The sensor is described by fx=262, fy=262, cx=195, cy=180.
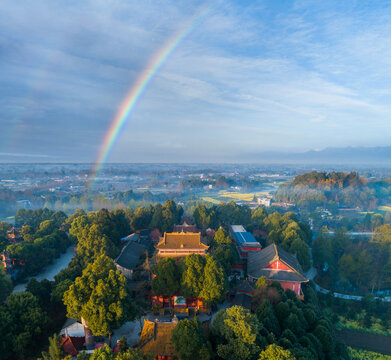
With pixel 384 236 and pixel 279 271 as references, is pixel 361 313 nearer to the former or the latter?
pixel 279 271

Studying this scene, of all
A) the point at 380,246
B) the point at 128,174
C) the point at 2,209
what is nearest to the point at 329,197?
the point at 380,246

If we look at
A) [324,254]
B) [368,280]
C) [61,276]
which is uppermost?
[61,276]

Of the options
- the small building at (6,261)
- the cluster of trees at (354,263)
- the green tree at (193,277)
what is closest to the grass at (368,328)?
the cluster of trees at (354,263)

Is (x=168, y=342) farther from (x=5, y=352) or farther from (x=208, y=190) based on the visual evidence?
(x=208, y=190)

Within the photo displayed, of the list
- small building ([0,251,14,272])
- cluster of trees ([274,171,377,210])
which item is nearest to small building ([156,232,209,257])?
small building ([0,251,14,272])

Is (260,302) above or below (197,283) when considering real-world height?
below

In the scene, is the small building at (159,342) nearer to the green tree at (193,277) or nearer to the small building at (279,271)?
the green tree at (193,277)

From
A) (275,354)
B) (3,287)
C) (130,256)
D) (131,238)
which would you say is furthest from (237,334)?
(131,238)
